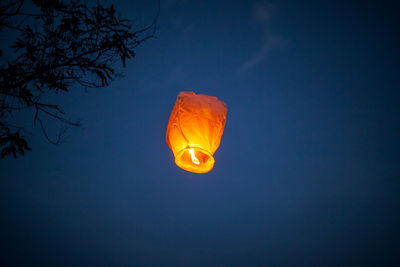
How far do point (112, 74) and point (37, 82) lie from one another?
564 millimetres

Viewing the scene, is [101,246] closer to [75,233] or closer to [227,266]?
[75,233]

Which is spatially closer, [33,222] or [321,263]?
[33,222]

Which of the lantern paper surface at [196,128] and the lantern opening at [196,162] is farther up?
the lantern paper surface at [196,128]

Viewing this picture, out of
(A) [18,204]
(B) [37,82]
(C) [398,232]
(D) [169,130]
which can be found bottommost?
(D) [169,130]

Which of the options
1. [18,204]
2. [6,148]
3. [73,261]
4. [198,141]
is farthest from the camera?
[73,261]

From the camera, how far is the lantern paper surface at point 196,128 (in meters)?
1.10

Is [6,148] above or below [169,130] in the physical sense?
below

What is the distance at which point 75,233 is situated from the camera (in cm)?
1152

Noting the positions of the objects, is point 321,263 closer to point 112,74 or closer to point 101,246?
point 101,246

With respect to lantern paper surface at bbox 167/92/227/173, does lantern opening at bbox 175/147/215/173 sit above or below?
below

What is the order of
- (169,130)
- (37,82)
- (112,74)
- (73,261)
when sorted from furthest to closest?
(73,261)
(112,74)
(37,82)
(169,130)

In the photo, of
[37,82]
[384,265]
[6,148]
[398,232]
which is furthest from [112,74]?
[384,265]

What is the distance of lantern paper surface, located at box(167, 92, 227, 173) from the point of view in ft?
3.61

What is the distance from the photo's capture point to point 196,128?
1.10 metres
